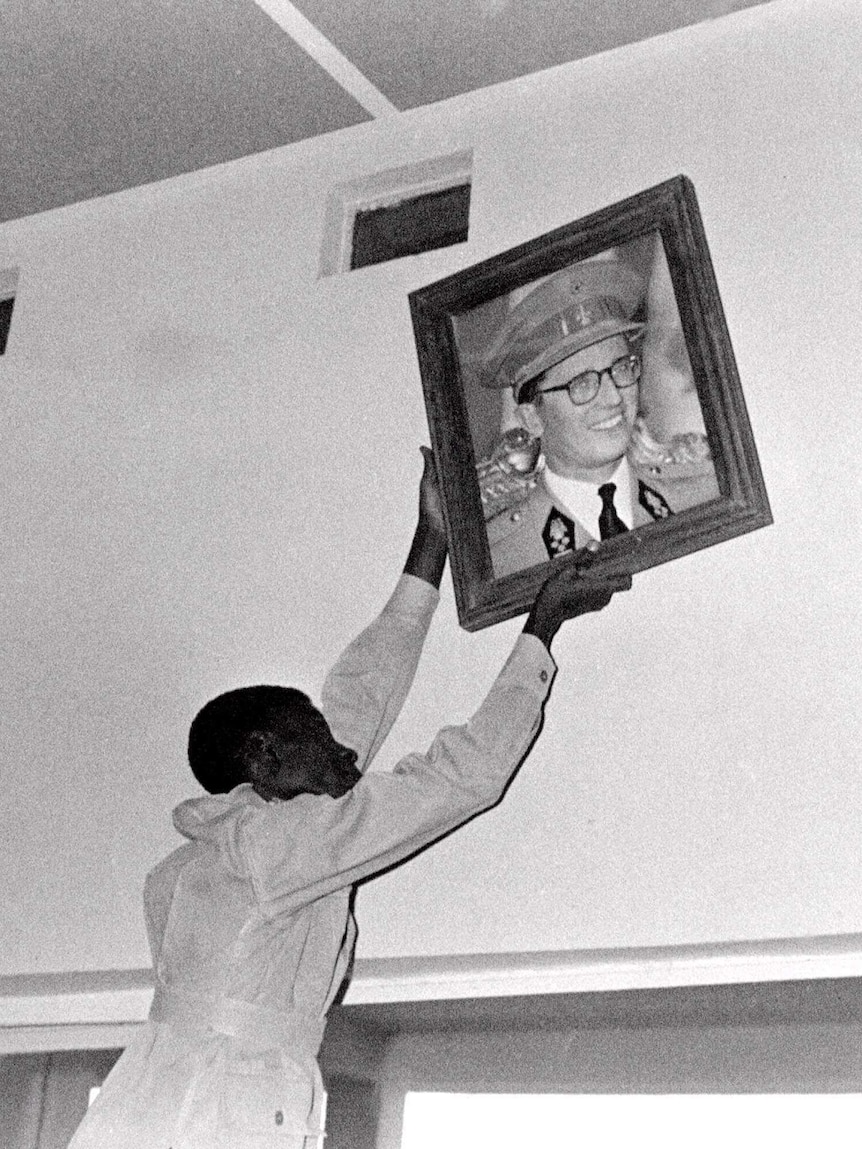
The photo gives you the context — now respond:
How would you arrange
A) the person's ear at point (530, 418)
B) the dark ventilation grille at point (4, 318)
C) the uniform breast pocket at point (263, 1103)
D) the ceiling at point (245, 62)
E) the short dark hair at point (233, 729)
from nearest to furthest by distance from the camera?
the uniform breast pocket at point (263, 1103) < the short dark hair at point (233, 729) < the person's ear at point (530, 418) < the ceiling at point (245, 62) < the dark ventilation grille at point (4, 318)

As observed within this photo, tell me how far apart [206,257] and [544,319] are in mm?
970

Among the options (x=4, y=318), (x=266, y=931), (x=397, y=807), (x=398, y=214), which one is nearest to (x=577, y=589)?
(x=397, y=807)

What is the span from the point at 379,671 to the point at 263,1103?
811 mm

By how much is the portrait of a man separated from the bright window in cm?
94

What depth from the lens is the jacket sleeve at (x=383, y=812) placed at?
2.66m

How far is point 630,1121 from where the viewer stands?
9.49 ft

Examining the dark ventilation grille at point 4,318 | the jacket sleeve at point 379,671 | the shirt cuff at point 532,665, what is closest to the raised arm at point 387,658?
the jacket sleeve at point 379,671

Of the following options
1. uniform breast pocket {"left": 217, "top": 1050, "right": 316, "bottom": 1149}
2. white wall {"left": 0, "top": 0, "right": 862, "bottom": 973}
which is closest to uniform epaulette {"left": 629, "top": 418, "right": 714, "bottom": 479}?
white wall {"left": 0, "top": 0, "right": 862, "bottom": 973}

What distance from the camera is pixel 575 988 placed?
2.85 meters

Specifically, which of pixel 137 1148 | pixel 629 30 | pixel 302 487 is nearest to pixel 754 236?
pixel 629 30

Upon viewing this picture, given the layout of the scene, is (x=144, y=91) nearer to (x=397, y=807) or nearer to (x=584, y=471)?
(x=584, y=471)

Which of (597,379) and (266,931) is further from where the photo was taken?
(597,379)

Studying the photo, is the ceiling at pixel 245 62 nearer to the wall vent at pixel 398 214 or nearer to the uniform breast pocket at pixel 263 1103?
the wall vent at pixel 398 214

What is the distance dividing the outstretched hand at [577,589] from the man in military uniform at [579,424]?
0.04 m
